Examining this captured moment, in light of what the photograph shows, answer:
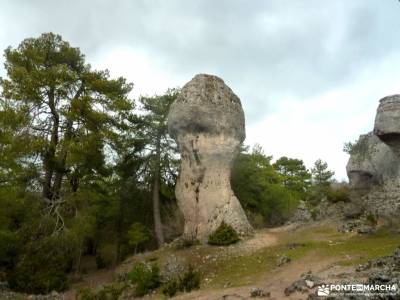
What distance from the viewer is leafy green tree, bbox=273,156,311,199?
179 ft

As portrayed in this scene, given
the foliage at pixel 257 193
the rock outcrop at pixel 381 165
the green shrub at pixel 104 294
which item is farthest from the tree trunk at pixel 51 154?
the rock outcrop at pixel 381 165

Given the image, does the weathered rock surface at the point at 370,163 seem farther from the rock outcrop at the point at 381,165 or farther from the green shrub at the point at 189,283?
the green shrub at the point at 189,283

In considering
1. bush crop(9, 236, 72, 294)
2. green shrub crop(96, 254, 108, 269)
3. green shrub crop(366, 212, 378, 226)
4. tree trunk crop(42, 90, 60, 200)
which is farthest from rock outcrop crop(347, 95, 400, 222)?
tree trunk crop(42, 90, 60, 200)

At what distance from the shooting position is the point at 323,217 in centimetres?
2792

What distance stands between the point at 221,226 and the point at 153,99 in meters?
10.7

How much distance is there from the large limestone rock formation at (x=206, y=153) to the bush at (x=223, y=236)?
60 centimetres

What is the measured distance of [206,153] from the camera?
965 inches

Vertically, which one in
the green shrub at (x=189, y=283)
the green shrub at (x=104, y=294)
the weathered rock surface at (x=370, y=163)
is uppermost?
the weathered rock surface at (x=370, y=163)

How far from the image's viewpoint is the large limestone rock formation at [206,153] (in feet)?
78.0

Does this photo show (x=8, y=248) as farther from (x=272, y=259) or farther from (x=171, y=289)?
(x=272, y=259)

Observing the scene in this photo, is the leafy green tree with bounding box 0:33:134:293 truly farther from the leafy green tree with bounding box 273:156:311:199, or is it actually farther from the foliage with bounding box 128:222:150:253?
the leafy green tree with bounding box 273:156:311:199

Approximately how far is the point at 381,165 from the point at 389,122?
22.4 ft

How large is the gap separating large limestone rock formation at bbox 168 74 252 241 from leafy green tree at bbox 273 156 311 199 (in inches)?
1200

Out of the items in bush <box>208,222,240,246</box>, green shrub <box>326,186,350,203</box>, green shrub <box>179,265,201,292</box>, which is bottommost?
green shrub <box>179,265,201,292</box>
